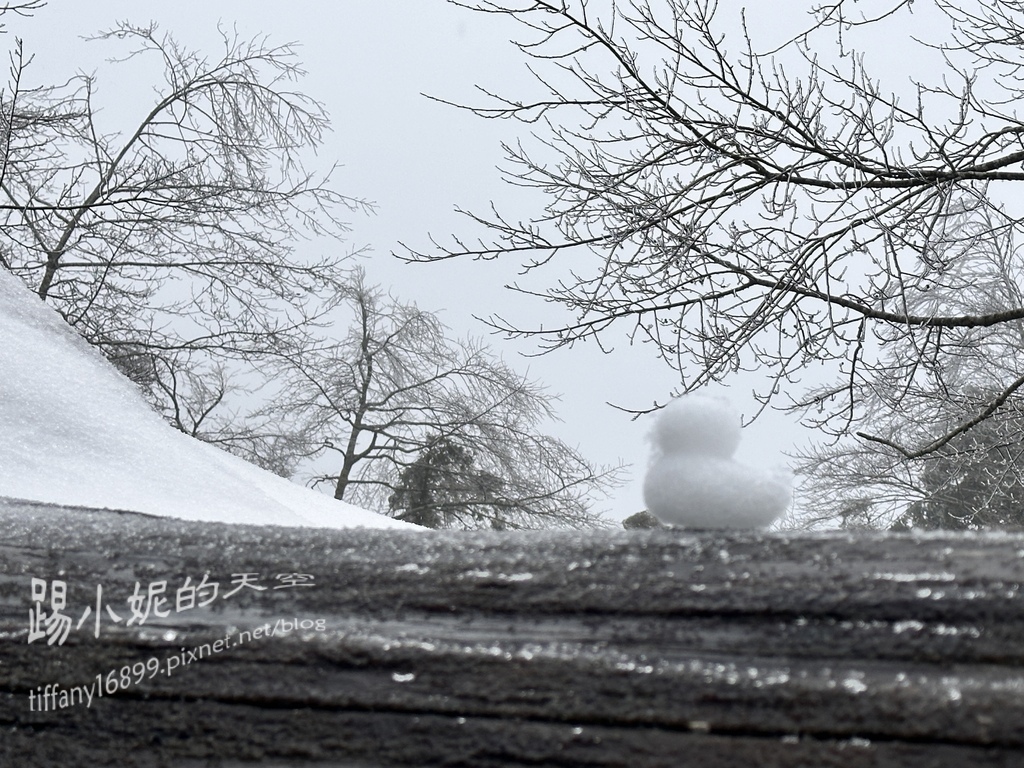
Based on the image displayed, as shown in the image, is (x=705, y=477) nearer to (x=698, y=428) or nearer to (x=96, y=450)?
(x=698, y=428)

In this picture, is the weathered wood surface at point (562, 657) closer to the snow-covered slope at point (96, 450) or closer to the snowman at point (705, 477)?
the snowman at point (705, 477)

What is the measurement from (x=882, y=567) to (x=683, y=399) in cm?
23

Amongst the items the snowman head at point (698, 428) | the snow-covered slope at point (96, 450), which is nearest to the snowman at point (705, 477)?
the snowman head at point (698, 428)

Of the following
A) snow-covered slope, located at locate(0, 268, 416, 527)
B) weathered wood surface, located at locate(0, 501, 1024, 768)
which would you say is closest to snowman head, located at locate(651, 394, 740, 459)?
A: weathered wood surface, located at locate(0, 501, 1024, 768)

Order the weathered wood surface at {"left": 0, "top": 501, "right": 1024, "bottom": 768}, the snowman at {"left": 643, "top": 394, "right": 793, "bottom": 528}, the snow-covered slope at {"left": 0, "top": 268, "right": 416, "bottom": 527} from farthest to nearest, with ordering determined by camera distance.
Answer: the snow-covered slope at {"left": 0, "top": 268, "right": 416, "bottom": 527}
the snowman at {"left": 643, "top": 394, "right": 793, "bottom": 528}
the weathered wood surface at {"left": 0, "top": 501, "right": 1024, "bottom": 768}

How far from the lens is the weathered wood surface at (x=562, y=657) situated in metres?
0.57

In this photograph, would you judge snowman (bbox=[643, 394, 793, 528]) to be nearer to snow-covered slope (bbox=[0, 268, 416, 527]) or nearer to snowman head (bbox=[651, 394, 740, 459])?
snowman head (bbox=[651, 394, 740, 459])

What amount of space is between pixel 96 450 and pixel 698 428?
1.26 metres

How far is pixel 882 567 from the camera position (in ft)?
2.01

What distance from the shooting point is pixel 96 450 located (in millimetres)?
1612

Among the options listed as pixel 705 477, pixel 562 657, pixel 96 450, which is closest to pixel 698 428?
pixel 705 477

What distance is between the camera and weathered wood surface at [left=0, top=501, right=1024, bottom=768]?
57cm

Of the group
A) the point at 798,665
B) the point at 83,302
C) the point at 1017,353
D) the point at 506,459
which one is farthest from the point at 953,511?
the point at 798,665

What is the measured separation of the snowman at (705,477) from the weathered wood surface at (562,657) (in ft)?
0.20
